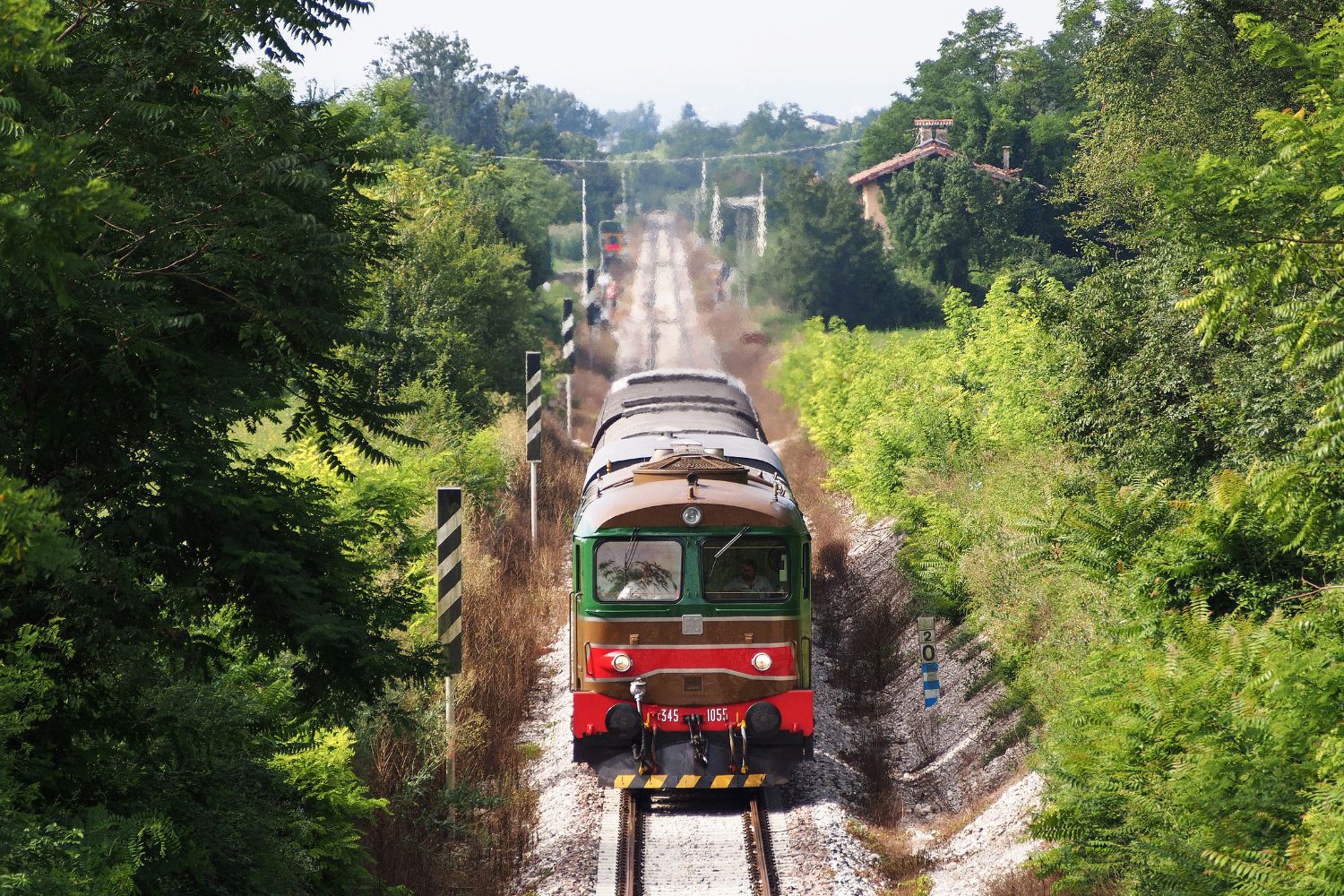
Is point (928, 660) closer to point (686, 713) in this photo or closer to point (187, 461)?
point (686, 713)

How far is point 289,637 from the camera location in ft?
24.9

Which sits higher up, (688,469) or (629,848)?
(688,469)

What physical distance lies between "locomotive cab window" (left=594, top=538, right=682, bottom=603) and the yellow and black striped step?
5.39 ft

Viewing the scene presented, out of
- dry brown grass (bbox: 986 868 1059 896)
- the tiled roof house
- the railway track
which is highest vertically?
the tiled roof house

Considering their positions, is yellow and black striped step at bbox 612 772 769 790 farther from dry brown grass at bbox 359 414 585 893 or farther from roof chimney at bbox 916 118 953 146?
roof chimney at bbox 916 118 953 146

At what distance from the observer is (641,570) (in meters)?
11.7

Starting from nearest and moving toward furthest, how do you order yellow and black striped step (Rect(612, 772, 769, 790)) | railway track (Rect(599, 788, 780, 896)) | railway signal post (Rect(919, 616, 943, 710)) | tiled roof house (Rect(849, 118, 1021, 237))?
railway track (Rect(599, 788, 780, 896))
yellow and black striped step (Rect(612, 772, 769, 790))
railway signal post (Rect(919, 616, 943, 710))
tiled roof house (Rect(849, 118, 1021, 237))

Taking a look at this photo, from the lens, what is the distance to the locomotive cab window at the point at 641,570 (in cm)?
1164

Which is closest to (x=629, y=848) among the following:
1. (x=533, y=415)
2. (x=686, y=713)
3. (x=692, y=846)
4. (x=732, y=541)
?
(x=692, y=846)

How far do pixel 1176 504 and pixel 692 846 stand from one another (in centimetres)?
557

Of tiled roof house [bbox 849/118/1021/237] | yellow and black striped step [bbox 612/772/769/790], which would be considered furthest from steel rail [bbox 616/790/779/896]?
tiled roof house [bbox 849/118/1021/237]

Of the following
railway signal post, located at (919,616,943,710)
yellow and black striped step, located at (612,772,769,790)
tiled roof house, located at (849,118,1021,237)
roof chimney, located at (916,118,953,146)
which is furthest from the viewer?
roof chimney, located at (916,118,953,146)

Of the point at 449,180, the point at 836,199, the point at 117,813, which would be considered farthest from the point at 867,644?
the point at 836,199

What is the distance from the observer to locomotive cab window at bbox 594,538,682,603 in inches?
458
